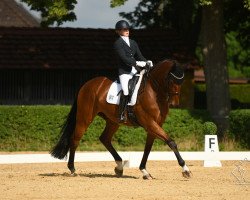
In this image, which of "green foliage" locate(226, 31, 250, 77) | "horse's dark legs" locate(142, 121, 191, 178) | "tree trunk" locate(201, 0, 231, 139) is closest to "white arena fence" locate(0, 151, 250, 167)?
"horse's dark legs" locate(142, 121, 191, 178)

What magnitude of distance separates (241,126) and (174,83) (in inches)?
405

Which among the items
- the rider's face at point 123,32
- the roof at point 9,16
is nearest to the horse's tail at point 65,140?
the rider's face at point 123,32

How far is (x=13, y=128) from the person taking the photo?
2575 cm

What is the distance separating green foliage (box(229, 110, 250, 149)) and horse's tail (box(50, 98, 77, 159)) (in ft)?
30.5

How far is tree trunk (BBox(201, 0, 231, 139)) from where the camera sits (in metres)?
28.4

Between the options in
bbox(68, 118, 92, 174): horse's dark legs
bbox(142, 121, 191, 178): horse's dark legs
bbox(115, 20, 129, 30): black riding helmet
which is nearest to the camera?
bbox(142, 121, 191, 178): horse's dark legs

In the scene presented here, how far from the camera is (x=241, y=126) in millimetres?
25062

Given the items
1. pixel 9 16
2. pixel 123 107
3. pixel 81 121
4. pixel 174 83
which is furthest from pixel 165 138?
pixel 9 16

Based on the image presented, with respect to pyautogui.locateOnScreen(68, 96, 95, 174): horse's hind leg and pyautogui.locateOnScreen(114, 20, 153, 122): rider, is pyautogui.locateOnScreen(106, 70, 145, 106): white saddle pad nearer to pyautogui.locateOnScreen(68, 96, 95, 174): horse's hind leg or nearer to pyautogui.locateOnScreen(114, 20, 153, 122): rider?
pyautogui.locateOnScreen(114, 20, 153, 122): rider

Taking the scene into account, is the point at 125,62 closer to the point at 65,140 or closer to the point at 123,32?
the point at 123,32

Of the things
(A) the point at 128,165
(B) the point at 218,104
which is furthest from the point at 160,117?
(B) the point at 218,104

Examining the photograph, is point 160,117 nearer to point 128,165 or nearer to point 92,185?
point 92,185

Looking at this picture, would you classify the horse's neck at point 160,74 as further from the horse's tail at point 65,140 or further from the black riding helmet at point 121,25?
the horse's tail at point 65,140

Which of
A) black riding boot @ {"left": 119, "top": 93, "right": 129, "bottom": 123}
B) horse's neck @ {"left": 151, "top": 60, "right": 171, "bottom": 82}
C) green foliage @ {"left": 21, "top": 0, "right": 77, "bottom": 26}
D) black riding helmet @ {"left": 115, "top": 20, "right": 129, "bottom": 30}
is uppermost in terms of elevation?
green foliage @ {"left": 21, "top": 0, "right": 77, "bottom": 26}
